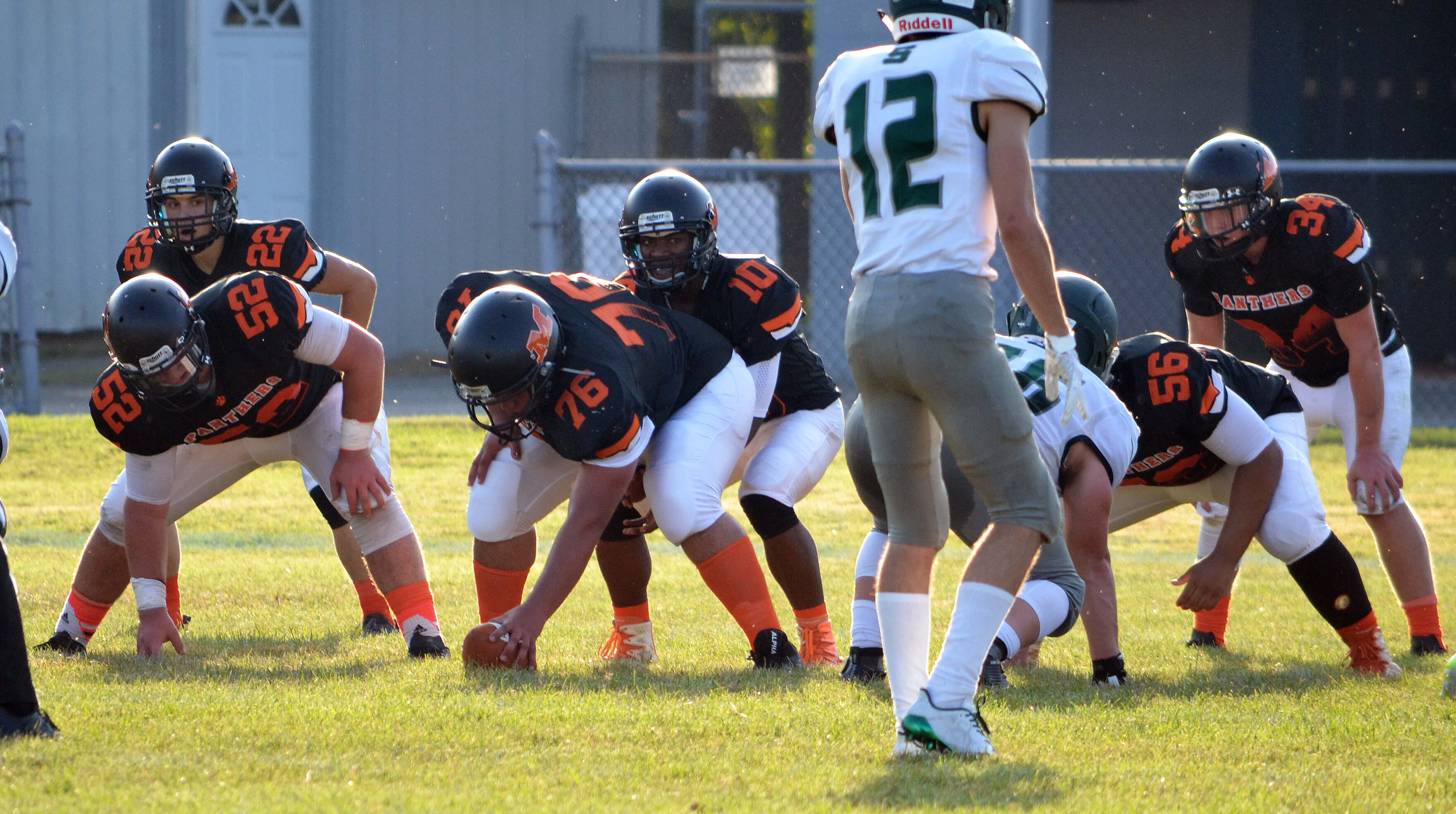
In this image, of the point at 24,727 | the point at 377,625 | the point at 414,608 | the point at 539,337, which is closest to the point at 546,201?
the point at 377,625

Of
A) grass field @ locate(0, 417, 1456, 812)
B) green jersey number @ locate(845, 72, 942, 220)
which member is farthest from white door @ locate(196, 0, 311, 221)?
green jersey number @ locate(845, 72, 942, 220)

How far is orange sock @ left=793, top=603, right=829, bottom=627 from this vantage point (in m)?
4.59

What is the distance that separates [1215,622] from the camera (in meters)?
5.20

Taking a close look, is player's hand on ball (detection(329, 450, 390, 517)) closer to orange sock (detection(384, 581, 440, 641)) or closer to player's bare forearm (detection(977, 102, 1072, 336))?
orange sock (detection(384, 581, 440, 641))

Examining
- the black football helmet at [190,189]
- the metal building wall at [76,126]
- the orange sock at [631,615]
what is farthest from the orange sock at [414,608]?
the metal building wall at [76,126]

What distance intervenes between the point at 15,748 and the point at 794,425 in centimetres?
262

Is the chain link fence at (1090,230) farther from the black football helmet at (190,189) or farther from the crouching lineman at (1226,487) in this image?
the crouching lineman at (1226,487)

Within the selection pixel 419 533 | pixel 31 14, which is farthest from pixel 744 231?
pixel 31 14

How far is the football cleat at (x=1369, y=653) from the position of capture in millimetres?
4488

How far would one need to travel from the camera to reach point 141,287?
4039 millimetres

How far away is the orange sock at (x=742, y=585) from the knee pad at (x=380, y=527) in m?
1.07

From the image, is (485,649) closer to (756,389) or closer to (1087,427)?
(756,389)

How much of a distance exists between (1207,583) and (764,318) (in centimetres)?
162

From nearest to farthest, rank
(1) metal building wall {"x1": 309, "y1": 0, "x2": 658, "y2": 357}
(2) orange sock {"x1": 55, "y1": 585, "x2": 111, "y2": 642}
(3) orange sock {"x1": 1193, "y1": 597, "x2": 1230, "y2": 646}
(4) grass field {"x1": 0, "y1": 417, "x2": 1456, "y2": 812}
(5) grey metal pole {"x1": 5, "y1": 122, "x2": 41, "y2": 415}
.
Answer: (4) grass field {"x1": 0, "y1": 417, "x2": 1456, "y2": 812} < (2) orange sock {"x1": 55, "y1": 585, "x2": 111, "y2": 642} < (3) orange sock {"x1": 1193, "y1": 597, "x2": 1230, "y2": 646} < (5) grey metal pole {"x1": 5, "y1": 122, "x2": 41, "y2": 415} < (1) metal building wall {"x1": 309, "y1": 0, "x2": 658, "y2": 357}
